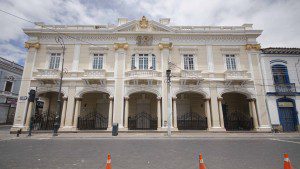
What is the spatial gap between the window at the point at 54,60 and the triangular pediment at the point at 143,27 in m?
7.46

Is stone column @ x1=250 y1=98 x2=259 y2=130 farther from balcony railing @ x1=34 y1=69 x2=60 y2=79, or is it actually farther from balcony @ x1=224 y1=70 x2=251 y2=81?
balcony railing @ x1=34 y1=69 x2=60 y2=79

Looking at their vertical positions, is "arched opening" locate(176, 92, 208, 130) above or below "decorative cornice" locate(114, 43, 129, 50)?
below

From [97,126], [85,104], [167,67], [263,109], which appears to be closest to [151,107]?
[167,67]

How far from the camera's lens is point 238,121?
61.5 feet

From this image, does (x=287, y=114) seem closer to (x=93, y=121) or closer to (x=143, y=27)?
(x=143, y=27)

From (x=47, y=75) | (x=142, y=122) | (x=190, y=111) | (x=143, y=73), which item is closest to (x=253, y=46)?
(x=190, y=111)

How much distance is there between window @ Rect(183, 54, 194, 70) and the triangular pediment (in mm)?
3522

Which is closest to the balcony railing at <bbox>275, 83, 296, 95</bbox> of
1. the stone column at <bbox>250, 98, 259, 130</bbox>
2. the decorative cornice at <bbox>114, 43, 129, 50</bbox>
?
the stone column at <bbox>250, 98, 259, 130</bbox>

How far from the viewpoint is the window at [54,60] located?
1870 centimetres

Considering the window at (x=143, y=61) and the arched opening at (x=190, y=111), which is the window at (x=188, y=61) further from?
the window at (x=143, y=61)

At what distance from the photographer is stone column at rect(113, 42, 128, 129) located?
1720 cm

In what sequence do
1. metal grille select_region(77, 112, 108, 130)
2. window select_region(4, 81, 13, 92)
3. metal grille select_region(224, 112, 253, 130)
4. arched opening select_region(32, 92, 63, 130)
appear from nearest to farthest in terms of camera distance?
metal grille select_region(224, 112, 253, 130) → arched opening select_region(32, 92, 63, 130) → metal grille select_region(77, 112, 108, 130) → window select_region(4, 81, 13, 92)

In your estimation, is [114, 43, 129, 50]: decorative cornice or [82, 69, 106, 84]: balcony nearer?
[82, 69, 106, 84]: balcony

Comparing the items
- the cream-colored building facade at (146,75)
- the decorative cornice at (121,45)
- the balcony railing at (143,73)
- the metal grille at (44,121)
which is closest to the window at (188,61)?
the cream-colored building facade at (146,75)
